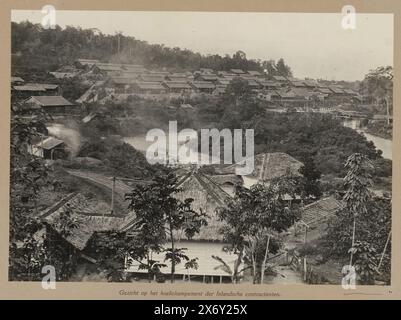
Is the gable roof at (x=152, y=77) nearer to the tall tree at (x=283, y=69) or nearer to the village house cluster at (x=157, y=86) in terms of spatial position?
the village house cluster at (x=157, y=86)

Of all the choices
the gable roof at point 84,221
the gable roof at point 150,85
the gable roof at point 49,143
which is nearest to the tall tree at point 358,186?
the gable roof at point 150,85

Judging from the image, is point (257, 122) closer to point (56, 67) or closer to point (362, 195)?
point (362, 195)

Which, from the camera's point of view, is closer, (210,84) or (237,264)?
(237,264)

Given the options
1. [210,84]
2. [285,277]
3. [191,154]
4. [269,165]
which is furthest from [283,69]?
[285,277]

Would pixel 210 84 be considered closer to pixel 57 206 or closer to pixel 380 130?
pixel 380 130

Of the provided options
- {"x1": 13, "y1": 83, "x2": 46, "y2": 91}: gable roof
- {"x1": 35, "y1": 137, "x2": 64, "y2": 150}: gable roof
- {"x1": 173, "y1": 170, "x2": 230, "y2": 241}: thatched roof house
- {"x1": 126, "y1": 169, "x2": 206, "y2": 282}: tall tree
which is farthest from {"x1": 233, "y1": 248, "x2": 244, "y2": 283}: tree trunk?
{"x1": 13, "y1": 83, "x2": 46, "y2": 91}: gable roof

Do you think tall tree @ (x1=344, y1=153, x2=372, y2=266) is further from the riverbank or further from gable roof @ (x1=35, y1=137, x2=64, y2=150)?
gable roof @ (x1=35, y1=137, x2=64, y2=150)
